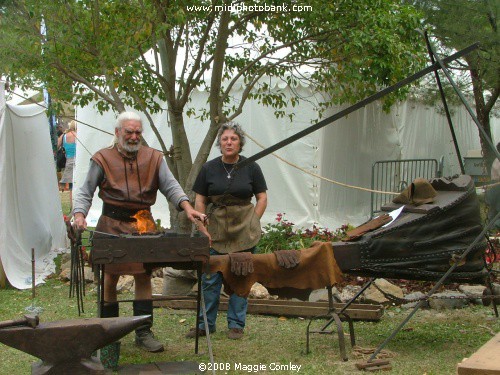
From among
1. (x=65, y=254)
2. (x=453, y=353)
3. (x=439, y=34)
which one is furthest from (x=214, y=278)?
(x=439, y=34)

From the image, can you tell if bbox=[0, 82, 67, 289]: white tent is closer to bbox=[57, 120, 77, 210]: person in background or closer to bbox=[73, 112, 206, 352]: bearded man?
bbox=[73, 112, 206, 352]: bearded man

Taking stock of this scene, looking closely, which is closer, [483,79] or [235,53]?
[235,53]

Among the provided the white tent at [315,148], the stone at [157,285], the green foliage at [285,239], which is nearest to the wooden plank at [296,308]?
the stone at [157,285]

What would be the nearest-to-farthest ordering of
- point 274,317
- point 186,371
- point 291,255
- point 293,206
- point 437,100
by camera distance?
point 186,371, point 291,255, point 274,317, point 293,206, point 437,100

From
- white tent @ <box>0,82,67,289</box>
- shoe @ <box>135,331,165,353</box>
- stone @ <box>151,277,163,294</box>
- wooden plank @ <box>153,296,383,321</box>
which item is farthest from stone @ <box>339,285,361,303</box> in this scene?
white tent @ <box>0,82,67,289</box>

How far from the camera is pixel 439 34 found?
1217 cm

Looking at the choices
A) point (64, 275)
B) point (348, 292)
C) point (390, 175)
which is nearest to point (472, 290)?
point (348, 292)

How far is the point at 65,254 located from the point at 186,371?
4664 mm

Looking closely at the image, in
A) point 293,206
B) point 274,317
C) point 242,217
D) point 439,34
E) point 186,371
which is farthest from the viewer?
point 439,34

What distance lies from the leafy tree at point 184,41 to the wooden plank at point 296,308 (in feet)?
5.10

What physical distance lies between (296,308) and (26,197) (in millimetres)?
3926

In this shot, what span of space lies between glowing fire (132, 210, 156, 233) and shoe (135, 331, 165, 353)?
0.76m

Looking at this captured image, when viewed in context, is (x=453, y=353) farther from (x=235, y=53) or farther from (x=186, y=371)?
(x=235, y=53)

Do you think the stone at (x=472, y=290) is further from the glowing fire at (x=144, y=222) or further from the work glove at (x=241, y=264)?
the glowing fire at (x=144, y=222)
